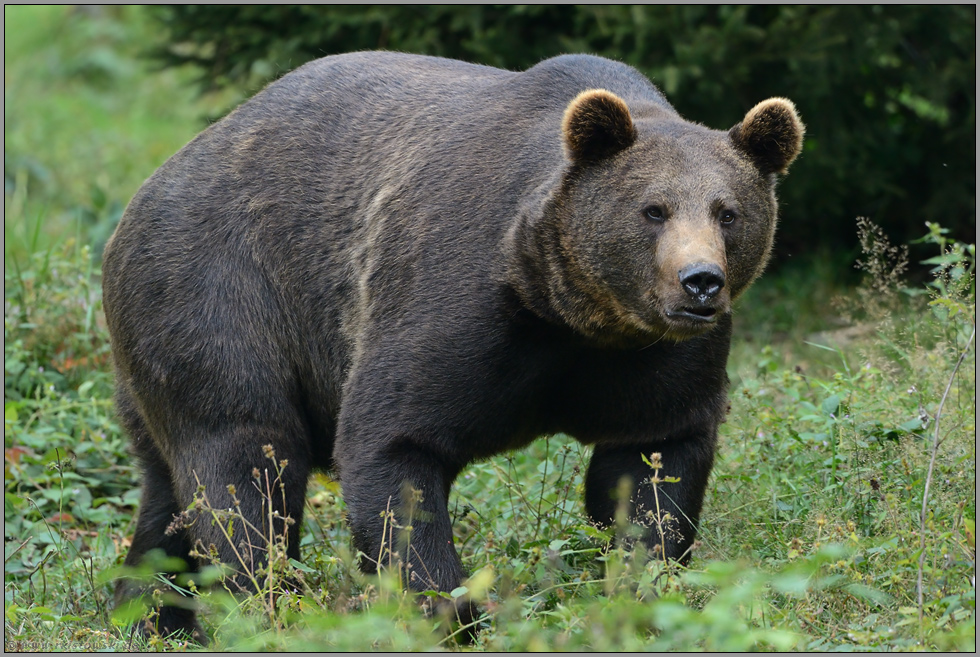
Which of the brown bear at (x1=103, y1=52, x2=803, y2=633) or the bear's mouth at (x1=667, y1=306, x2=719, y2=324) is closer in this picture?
the bear's mouth at (x1=667, y1=306, x2=719, y2=324)

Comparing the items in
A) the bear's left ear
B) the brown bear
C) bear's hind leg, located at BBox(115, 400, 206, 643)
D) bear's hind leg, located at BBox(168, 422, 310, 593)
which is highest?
the bear's left ear

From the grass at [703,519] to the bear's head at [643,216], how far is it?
2.76ft

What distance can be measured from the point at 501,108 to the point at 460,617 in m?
2.15

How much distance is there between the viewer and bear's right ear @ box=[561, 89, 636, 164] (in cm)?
462

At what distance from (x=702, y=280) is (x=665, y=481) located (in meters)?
1.07

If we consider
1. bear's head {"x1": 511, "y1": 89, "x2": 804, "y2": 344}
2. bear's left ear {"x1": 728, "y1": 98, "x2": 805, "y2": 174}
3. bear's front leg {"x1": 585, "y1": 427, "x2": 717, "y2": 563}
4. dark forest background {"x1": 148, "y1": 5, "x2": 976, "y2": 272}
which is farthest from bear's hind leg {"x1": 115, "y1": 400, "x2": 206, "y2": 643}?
dark forest background {"x1": 148, "y1": 5, "x2": 976, "y2": 272}

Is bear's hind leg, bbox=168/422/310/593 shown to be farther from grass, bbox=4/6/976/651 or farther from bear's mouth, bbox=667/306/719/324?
bear's mouth, bbox=667/306/719/324

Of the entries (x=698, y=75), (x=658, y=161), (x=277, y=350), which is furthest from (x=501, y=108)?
(x=698, y=75)

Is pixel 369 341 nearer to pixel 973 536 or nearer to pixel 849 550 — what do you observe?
pixel 849 550

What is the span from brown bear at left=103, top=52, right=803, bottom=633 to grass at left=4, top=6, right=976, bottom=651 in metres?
0.39

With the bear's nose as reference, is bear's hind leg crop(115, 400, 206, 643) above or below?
below

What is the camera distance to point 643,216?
181 inches

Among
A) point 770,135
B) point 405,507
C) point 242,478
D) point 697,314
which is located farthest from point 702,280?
point 242,478

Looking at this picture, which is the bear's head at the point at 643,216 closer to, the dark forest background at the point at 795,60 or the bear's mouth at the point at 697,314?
the bear's mouth at the point at 697,314
